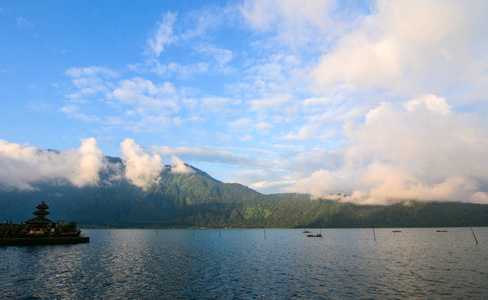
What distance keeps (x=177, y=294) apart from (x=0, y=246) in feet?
415

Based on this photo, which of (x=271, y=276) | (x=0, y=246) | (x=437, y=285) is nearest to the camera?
(x=437, y=285)

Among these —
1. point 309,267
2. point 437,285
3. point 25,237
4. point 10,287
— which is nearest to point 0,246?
point 25,237

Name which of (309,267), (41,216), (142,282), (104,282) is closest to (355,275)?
(309,267)

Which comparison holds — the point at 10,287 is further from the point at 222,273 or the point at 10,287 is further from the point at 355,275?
the point at 355,275

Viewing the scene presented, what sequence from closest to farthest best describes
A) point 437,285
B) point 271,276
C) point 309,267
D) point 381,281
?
point 437,285 < point 381,281 < point 271,276 < point 309,267

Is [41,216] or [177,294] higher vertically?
[41,216]

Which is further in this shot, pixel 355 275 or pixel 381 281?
pixel 355 275

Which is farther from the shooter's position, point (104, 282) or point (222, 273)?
point (222, 273)

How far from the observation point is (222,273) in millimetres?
63062

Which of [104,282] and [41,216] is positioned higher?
[41,216]

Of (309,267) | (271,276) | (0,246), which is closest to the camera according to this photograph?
(271,276)

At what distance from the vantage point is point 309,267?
71.0 metres

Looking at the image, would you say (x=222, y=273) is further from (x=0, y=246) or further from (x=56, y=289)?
(x=0, y=246)

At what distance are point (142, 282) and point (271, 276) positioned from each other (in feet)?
87.9
